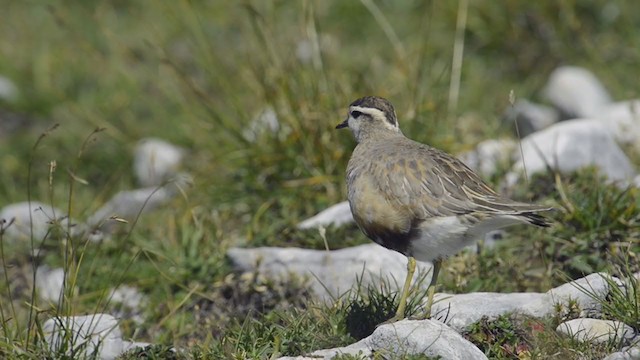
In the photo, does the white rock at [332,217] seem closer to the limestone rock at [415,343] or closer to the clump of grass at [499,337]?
the clump of grass at [499,337]

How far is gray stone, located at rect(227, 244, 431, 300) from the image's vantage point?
A: 7.39m

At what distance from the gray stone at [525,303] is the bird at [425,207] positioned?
0.17m

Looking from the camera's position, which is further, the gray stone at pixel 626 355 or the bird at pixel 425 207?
the bird at pixel 425 207

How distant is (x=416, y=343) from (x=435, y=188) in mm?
1153

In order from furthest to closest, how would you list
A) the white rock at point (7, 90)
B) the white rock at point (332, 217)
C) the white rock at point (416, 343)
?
the white rock at point (7, 90), the white rock at point (332, 217), the white rock at point (416, 343)

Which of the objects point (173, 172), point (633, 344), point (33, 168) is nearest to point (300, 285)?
point (633, 344)

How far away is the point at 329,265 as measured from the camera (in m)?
7.55

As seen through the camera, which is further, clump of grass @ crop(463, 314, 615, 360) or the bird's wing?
the bird's wing

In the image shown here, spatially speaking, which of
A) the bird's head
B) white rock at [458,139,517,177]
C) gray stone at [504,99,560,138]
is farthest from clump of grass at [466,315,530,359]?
gray stone at [504,99,560,138]

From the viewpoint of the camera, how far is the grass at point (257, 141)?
23.5ft

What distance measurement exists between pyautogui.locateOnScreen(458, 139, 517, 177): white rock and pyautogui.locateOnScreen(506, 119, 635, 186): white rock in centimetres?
20

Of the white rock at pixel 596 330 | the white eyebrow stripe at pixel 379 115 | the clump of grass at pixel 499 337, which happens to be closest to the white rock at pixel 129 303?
the white eyebrow stripe at pixel 379 115

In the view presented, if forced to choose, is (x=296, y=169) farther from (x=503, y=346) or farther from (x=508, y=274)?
(x=503, y=346)

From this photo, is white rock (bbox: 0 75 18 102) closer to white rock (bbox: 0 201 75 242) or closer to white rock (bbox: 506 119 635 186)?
white rock (bbox: 0 201 75 242)
